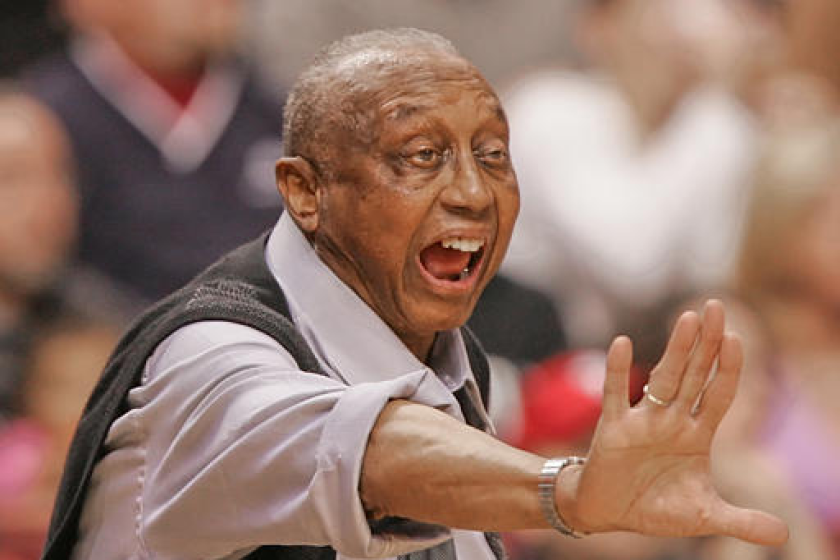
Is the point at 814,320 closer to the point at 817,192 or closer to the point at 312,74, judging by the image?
the point at 817,192

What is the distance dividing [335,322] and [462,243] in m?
0.19

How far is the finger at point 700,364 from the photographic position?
1.94m

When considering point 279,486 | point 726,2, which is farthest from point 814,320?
point 279,486

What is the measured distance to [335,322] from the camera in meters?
2.44

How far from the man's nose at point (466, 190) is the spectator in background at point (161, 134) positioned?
2.54m

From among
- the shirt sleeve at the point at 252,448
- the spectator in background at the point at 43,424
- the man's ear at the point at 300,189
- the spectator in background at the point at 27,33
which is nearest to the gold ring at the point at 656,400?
the shirt sleeve at the point at 252,448

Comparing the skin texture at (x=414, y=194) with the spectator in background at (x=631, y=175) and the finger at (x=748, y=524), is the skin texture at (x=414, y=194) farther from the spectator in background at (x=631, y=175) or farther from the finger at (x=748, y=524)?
the spectator in background at (x=631, y=175)

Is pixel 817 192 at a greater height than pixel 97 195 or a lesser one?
greater

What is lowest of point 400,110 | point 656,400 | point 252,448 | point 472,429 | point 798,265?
point 798,265

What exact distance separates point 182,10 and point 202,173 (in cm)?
48

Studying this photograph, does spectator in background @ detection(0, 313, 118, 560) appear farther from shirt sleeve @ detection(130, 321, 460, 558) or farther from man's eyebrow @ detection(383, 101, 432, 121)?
man's eyebrow @ detection(383, 101, 432, 121)

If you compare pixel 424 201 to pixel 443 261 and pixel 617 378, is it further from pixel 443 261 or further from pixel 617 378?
pixel 617 378

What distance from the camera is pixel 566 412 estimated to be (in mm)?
4492

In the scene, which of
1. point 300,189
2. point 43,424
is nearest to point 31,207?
point 43,424
